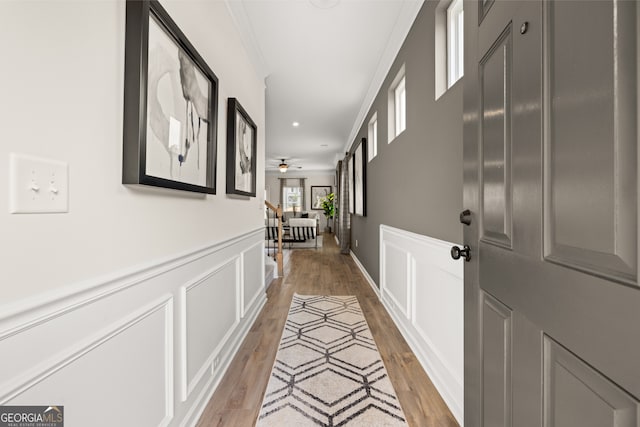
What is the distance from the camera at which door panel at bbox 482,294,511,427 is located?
78 centimetres

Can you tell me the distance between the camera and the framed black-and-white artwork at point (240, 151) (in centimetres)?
201

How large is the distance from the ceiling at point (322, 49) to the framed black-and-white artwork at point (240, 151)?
69 centimetres

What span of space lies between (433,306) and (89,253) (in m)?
1.72

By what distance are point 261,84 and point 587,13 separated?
3002mm

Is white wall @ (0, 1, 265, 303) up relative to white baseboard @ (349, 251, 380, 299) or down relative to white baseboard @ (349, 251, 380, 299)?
up

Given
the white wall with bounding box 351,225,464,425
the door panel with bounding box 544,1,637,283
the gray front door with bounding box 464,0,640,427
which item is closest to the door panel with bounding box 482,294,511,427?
the gray front door with bounding box 464,0,640,427

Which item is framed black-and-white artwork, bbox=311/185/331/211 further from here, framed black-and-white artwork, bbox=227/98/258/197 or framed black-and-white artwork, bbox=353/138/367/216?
framed black-and-white artwork, bbox=227/98/258/197

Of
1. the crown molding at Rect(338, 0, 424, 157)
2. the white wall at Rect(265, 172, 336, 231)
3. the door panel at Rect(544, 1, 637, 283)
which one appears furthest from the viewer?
the white wall at Rect(265, 172, 336, 231)

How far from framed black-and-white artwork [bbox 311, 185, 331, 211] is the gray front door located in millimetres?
11144

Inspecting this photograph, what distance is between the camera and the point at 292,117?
5.00m

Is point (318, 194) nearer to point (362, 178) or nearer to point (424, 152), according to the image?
point (362, 178)

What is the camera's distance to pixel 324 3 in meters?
2.13

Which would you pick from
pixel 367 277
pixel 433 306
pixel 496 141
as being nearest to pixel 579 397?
pixel 496 141

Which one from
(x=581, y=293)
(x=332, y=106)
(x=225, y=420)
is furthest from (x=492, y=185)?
(x=332, y=106)
